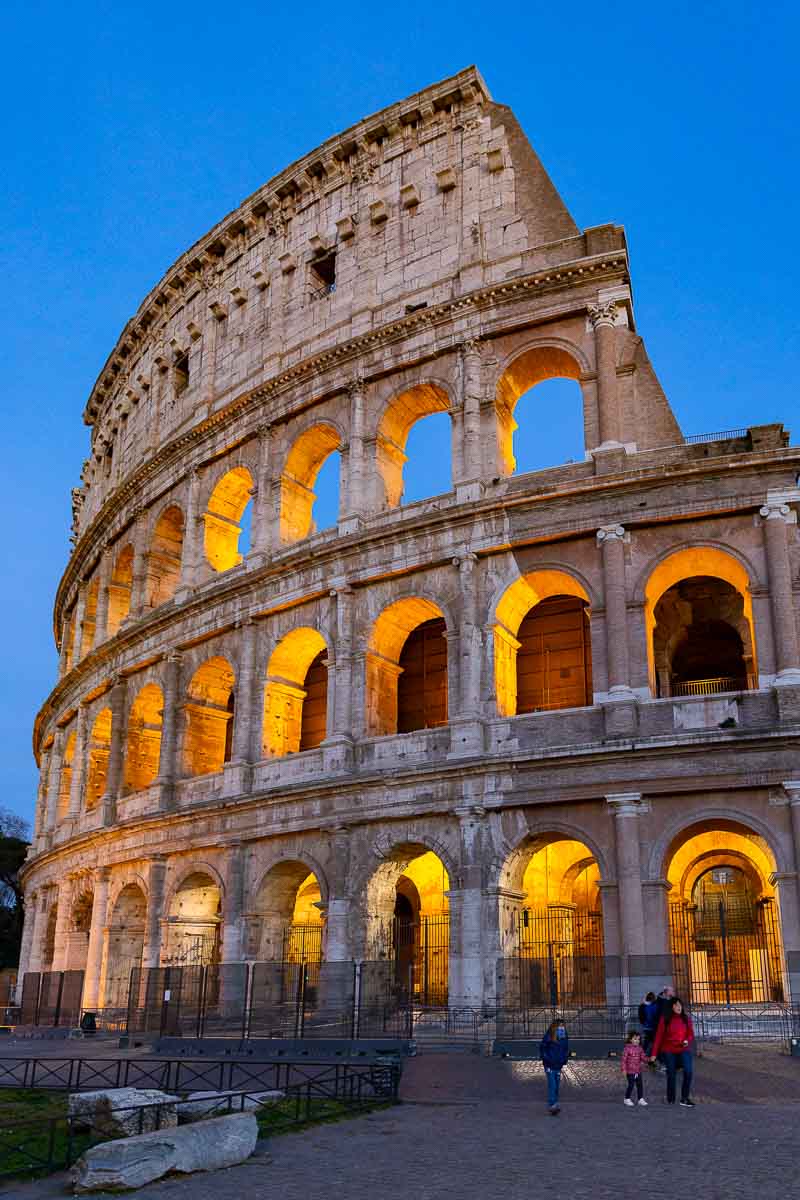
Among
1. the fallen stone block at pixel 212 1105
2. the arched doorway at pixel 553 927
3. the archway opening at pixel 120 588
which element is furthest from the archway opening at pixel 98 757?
the fallen stone block at pixel 212 1105

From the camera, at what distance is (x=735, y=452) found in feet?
64.1

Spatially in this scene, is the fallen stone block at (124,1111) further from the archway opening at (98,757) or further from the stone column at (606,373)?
the archway opening at (98,757)

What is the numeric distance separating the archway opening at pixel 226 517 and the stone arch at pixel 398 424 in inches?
174

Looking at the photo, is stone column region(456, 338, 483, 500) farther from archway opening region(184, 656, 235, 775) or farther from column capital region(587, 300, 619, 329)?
archway opening region(184, 656, 235, 775)

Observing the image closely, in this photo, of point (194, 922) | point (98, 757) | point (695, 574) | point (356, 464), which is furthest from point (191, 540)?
point (695, 574)

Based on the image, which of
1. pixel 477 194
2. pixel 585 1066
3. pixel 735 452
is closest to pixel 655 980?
pixel 585 1066

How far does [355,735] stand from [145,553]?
1051 centimetres

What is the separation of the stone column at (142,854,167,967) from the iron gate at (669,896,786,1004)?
1081cm

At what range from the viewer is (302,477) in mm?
25500

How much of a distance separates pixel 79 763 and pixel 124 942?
5.86 meters

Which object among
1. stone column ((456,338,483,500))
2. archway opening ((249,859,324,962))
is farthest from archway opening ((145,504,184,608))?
stone column ((456,338,483,500))

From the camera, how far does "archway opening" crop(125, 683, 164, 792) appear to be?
2708 centimetres

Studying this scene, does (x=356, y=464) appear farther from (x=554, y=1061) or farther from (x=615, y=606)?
(x=554, y=1061)

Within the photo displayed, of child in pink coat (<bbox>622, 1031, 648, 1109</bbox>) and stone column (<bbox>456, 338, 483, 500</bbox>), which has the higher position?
stone column (<bbox>456, 338, 483, 500</bbox>)
